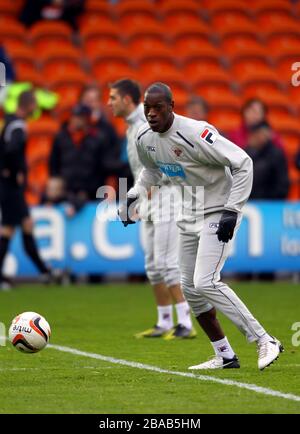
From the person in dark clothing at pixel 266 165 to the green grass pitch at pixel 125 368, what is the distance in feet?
9.52

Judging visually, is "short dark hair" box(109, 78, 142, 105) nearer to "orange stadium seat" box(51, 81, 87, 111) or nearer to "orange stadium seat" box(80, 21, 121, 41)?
"orange stadium seat" box(51, 81, 87, 111)

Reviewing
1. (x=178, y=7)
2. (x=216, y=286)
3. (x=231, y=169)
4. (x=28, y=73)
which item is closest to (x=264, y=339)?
(x=216, y=286)

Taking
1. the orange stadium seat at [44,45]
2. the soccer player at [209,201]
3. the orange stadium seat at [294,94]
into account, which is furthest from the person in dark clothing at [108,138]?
the soccer player at [209,201]

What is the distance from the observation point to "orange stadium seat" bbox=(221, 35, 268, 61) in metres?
22.0

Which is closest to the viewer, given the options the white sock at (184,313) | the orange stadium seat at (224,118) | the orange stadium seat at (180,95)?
the white sock at (184,313)

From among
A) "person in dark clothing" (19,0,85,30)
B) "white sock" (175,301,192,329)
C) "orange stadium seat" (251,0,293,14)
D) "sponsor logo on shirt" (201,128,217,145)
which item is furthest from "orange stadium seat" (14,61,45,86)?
"sponsor logo on shirt" (201,128,217,145)

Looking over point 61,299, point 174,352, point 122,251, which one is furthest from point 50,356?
point 122,251

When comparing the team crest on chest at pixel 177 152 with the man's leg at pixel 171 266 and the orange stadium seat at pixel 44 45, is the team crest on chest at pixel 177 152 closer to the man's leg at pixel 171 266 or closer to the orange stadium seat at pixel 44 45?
the man's leg at pixel 171 266

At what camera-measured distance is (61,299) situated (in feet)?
47.7

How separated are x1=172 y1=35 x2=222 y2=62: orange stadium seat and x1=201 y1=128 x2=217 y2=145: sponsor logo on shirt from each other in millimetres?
13712

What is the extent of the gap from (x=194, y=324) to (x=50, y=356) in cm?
324

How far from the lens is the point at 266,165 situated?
16766mm

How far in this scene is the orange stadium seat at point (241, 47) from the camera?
2200 centimetres
